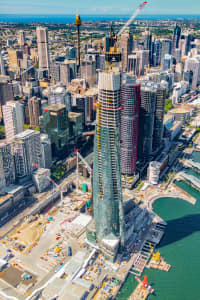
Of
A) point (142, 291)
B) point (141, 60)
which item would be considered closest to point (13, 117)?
point (142, 291)

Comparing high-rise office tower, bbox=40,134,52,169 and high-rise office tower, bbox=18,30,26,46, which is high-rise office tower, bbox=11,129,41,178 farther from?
high-rise office tower, bbox=18,30,26,46

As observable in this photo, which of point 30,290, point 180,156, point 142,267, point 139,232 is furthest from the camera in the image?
point 180,156

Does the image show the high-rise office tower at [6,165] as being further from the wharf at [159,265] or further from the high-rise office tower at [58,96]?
the wharf at [159,265]

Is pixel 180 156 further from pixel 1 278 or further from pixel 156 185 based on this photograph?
pixel 1 278

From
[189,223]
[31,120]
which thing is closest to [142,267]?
[189,223]

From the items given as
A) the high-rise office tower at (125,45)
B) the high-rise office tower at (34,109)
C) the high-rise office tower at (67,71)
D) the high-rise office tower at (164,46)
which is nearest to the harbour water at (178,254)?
the high-rise office tower at (34,109)
